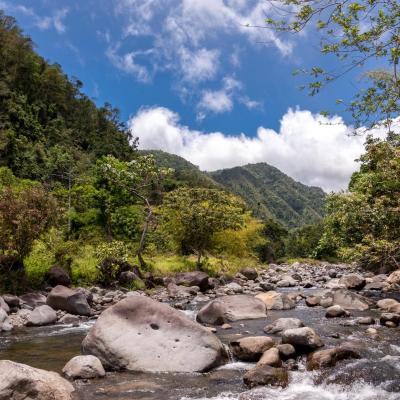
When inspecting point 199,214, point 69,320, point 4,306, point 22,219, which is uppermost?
point 199,214

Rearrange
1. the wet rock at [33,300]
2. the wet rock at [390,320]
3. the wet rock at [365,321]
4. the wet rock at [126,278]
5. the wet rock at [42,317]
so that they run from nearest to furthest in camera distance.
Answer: the wet rock at [390,320] < the wet rock at [365,321] < the wet rock at [42,317] < the wet rock at [33,300] < the wet rock at [126,278]

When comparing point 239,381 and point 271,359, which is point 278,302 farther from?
point 239,381

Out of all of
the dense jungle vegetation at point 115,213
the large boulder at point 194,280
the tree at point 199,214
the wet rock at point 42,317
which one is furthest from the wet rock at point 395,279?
Answer: the wet rock at point 42,317

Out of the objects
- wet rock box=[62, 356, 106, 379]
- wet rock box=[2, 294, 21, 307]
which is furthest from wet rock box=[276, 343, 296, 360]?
wet rock box=[2, 294, 21, 307]

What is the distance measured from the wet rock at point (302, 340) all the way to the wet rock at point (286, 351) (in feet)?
Answer: 1.33

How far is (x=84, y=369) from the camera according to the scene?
9.21 m

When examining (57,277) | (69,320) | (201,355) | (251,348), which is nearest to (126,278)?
(57,277)

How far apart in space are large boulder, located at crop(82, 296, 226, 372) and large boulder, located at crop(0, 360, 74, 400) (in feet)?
7.86

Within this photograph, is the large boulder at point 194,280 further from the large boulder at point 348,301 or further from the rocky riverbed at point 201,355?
the rocky riverbed at point 201,355

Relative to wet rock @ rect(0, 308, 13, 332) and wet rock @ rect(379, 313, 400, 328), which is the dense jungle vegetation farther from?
wet rock @ rect(0, 308, 13, 332)

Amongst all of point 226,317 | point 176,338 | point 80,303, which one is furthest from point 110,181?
point 176,338

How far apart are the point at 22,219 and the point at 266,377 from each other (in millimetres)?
15209

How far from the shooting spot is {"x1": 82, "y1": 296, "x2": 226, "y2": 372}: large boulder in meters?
9.87

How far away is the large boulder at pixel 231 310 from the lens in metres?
15.7
